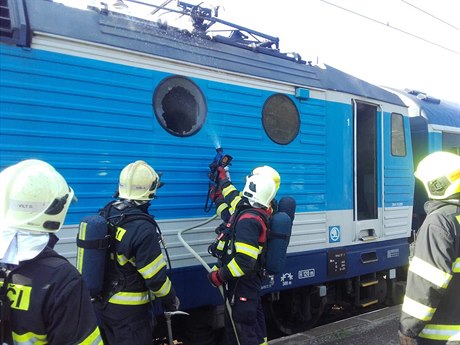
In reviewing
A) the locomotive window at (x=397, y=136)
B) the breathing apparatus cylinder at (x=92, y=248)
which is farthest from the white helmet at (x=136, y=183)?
the locomotive window at (x=397, y=136)

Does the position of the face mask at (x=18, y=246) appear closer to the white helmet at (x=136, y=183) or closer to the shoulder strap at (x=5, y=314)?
the shoulder strap at (x=5, y=314)

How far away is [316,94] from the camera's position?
194 inches

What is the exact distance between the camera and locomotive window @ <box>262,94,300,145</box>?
447cm

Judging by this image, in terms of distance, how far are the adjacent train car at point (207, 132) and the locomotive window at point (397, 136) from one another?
28mm

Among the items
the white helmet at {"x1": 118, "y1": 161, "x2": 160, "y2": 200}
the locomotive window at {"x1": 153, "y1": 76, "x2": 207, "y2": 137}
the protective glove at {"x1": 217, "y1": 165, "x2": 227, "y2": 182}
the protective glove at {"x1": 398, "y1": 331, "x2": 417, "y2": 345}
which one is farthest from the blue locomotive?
the protective glove at {"x1": 398, "y1": 331, "x2": 417, "y2": 345}

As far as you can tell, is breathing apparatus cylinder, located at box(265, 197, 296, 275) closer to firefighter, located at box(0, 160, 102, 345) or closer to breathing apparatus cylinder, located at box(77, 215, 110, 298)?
breathing apparatus cylinder, located at box(77, 215, 110, 298)

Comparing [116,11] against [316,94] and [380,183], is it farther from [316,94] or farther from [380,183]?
[380,183]

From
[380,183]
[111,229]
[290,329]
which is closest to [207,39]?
[111,229]

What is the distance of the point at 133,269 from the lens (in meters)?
2.82

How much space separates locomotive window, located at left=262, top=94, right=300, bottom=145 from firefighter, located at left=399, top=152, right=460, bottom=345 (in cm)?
208

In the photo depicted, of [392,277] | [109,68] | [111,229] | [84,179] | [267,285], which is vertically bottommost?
[392,277]

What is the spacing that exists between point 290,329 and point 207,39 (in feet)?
11.4

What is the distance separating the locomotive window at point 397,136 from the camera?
585 cm

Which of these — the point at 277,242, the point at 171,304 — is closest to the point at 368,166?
the point at 277,242
